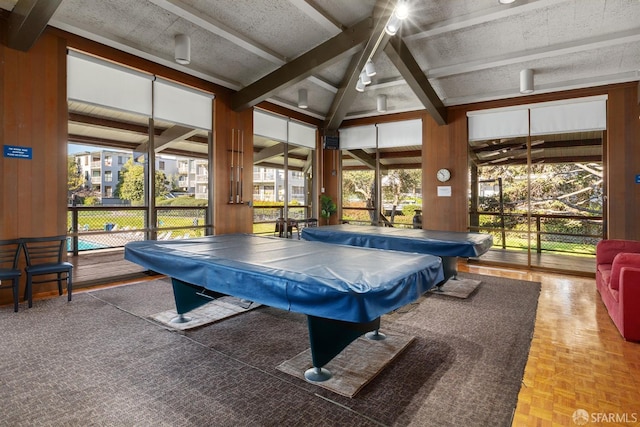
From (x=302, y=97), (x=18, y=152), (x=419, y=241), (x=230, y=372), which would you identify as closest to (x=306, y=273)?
(x=230, y=372)

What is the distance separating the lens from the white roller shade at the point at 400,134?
7453 mm

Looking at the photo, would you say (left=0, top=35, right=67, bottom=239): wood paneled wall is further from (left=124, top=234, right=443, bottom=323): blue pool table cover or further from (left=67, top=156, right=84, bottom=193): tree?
(left=124, top=234, right=443, bottom=323): blue pool table cover

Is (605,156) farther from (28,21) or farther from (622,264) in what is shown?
(28,21)

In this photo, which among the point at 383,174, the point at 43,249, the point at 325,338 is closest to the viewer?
the point at 325,338

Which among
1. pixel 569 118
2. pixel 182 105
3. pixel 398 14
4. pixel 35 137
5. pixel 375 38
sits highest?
pixel 375 38

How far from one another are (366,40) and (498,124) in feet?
11.3

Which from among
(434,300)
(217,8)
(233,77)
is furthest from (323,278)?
(233,77)

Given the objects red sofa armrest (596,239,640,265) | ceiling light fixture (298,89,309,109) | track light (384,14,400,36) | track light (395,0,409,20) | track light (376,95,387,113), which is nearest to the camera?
track light (395,0,409,20)

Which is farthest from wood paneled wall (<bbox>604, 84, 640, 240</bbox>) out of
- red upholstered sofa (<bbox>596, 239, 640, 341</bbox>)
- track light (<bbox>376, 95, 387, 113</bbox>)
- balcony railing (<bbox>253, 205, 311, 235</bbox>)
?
balcony railing (<bbox>253, 205, 311, 235</bbox>)

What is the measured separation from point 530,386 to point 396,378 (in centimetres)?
86

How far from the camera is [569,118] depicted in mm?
5926

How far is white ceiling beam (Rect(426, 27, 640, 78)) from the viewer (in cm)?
451

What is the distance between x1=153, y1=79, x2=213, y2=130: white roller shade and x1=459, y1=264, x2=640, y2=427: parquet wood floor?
17.7 feet

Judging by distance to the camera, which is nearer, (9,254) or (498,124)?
(9,254)
